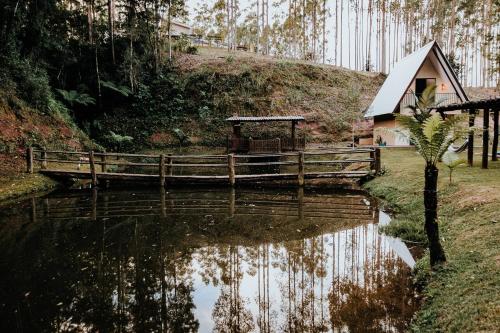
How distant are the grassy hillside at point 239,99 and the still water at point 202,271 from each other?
61.8 ft

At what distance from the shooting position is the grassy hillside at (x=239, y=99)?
1170 inches

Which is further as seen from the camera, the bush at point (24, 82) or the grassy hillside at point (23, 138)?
the bush at point (24, 82)

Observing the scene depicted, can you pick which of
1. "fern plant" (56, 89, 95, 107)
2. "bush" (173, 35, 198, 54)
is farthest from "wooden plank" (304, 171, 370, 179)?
"bush" (173, 35, 198, 54)

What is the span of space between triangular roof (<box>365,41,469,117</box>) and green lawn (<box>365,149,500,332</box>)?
1187cm

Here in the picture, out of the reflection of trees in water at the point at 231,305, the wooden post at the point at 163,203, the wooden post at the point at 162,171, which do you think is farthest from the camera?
the wooden post at the point at 162,171

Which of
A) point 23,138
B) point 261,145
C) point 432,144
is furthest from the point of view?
point 261,145

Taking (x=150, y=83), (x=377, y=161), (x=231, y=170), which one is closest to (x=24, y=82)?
(x=231, y=170)

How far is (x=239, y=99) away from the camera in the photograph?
32625mm

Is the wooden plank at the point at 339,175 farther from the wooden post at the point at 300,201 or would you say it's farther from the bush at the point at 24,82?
the bush at the point at 24,82

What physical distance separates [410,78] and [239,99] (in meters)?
14.9

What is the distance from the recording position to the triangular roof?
21.9 metres

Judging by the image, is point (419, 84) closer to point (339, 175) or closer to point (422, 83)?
point (422, 83)

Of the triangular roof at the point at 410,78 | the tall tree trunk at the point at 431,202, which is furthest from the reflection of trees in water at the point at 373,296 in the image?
the triangular roof at the point at 410,78

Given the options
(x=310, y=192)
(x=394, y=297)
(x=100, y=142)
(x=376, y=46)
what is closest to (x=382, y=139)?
(x=310, y=192)
